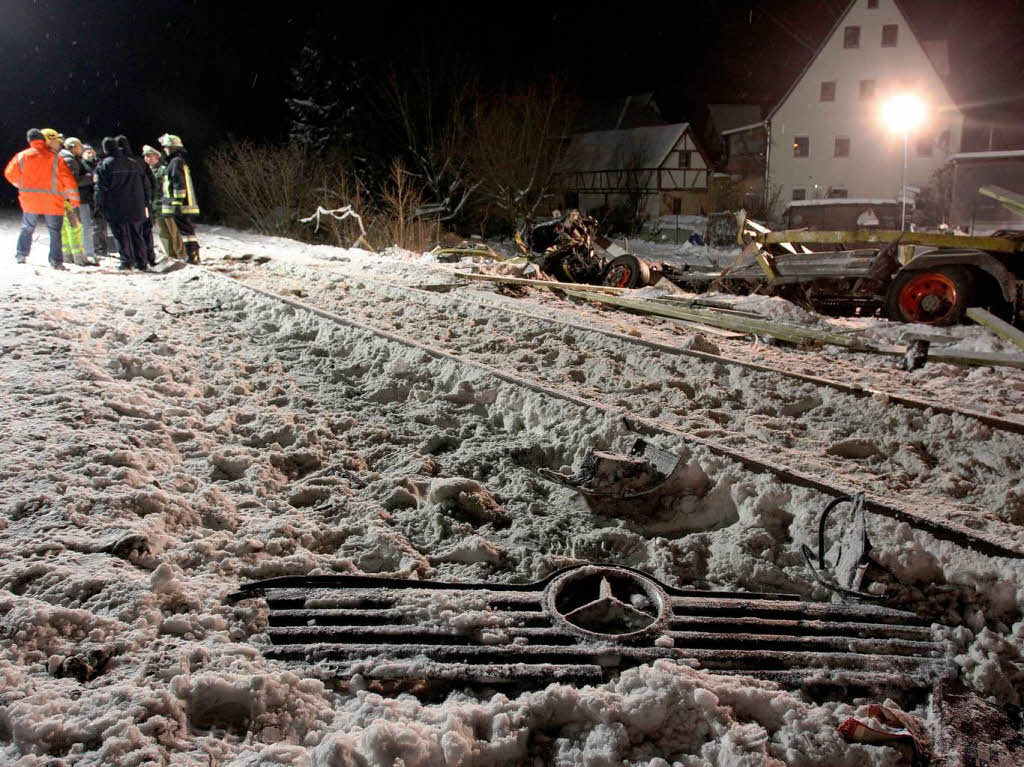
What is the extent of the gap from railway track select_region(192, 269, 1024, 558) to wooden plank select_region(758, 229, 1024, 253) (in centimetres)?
462

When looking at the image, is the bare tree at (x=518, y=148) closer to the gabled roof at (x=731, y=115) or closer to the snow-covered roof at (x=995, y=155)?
the snow-covered roof at (x=995, y=155)

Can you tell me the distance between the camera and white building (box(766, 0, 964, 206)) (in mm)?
38062

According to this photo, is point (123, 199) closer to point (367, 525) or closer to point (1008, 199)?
point (367, 525)

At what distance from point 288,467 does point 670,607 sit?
2592 millimetres

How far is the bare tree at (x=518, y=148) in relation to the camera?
28875 mm

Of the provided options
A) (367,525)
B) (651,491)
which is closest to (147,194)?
(367,525)

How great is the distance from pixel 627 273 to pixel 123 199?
8.54m

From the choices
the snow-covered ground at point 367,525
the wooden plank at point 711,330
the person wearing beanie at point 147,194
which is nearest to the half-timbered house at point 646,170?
the person wearing beanie at point 147,194

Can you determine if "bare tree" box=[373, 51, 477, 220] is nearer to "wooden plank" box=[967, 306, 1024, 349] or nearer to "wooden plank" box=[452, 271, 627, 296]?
"wooden plank" box=[452, 271, 627, 296]

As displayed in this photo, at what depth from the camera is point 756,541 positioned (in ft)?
12.3

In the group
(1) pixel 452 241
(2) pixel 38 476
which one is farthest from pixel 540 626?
(1) pixel 452 241

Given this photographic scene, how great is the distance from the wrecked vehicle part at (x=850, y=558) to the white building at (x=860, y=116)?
40.2 metres

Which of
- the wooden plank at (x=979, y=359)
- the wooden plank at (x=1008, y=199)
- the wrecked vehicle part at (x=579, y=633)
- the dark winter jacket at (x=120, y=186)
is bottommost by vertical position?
the wrecked vehicle part at (x=579, y=633)

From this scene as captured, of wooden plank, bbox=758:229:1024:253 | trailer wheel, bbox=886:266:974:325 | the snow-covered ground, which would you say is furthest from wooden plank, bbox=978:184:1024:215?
the snow-covered ground
